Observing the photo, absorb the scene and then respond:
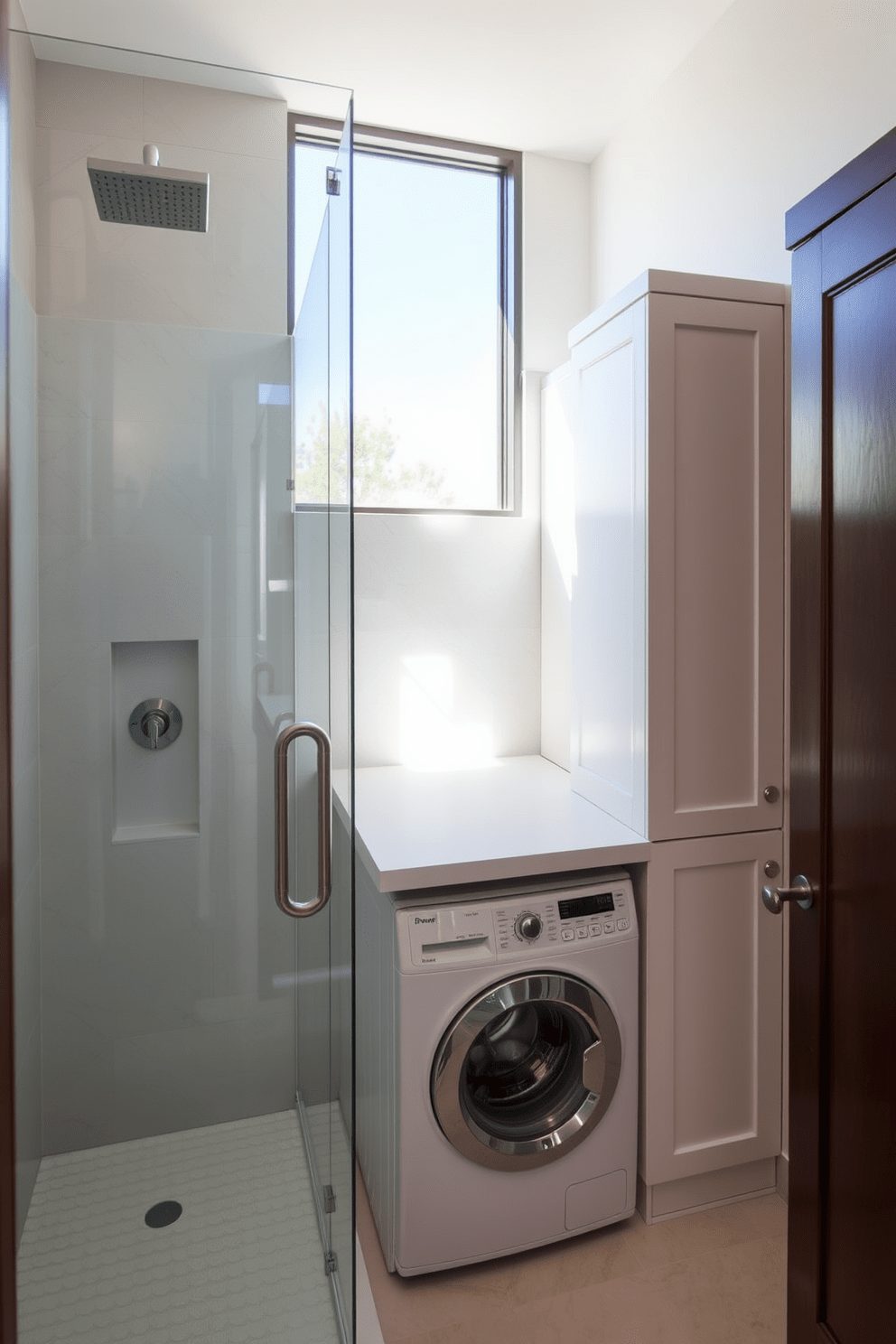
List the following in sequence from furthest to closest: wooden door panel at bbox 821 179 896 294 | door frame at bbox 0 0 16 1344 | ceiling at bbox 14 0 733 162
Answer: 1. ceiling at bbox 14 0 733 162
2. wooden door panel at bbox 821 179 896 294
3. door frame at bbox 0 0 16 1344

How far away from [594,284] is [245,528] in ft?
6.41

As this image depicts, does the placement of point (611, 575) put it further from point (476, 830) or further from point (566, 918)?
point (566, 918)

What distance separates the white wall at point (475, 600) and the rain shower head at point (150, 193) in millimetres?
1234

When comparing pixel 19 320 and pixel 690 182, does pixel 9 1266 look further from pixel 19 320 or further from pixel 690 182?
pixel 690 182

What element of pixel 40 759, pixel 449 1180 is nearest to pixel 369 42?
pixel 40 759

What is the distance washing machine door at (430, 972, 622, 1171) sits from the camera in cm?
170

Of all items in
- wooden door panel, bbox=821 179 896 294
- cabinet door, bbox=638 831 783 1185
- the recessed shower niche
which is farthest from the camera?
cabinet door, bbox=638 831 783 1185

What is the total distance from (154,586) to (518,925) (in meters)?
1.02

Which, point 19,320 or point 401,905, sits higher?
point 19,320

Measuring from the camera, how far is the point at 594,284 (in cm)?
284

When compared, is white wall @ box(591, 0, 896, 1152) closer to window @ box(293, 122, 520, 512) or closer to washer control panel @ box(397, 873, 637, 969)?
window @ box(293, 122, 520, 512)

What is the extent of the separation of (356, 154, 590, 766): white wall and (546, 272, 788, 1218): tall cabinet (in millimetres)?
779

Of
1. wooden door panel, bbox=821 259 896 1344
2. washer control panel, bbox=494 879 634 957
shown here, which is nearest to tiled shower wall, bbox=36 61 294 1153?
washer control panel, bbox=494 879 634 957

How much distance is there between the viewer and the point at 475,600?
2.73m
